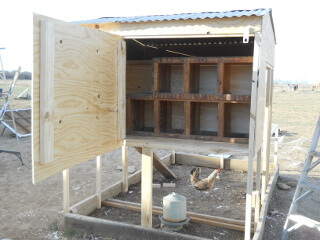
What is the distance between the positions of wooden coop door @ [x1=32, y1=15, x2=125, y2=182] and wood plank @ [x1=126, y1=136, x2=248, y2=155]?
326 millimetres

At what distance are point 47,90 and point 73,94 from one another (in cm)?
39

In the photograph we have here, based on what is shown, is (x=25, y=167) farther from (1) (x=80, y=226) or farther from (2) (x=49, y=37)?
(2) (x=49, y=37)

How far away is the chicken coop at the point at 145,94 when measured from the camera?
95.6 inches

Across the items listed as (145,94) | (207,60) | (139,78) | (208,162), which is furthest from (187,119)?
(208,162)

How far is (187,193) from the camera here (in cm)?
631

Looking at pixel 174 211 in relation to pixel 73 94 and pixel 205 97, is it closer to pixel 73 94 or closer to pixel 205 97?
pixel 205 97

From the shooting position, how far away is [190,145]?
3.62 m

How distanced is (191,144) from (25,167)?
18.9ft

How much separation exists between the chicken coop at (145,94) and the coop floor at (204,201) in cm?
14

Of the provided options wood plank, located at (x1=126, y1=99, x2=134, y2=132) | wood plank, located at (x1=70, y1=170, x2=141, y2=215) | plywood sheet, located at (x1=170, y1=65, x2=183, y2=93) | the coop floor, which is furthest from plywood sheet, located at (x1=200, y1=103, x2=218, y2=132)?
wood plank, located at (x1=70, y1=170, x2=141, y2=215)

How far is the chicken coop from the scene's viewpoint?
95.6 inches

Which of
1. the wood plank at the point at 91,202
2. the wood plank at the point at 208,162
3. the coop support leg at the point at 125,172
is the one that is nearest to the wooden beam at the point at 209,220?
the wood plank at the point at 91,202

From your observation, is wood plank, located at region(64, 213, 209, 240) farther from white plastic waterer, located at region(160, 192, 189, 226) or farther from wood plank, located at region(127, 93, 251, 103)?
wood plank, located at region(127, 93, 251, 103)

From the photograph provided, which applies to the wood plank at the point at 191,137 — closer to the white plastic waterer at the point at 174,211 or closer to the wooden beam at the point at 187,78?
the wooden beam at the point at 187,78
